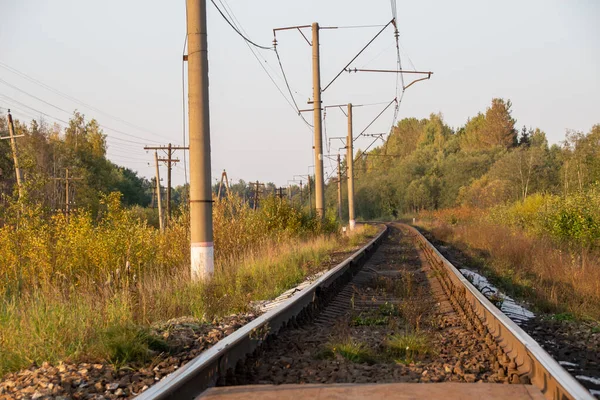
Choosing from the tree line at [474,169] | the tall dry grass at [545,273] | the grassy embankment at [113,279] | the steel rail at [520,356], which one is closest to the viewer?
the steel rail at [520,356]

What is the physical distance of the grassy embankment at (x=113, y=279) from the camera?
5016 millimetres

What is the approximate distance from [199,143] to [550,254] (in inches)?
315

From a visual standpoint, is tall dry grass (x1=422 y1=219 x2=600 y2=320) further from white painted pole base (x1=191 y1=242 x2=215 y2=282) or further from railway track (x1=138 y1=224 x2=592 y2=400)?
white painted pole base (x1=191 y1=242 x2=215 y2=282)

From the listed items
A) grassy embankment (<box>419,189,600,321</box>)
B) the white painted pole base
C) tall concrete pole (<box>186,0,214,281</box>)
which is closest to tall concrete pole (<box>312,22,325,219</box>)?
grassy embankment (<box>419,189,600,321</box>)

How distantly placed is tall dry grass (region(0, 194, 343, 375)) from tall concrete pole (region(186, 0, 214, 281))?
0.55m

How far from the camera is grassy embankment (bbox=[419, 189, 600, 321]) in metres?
8.55

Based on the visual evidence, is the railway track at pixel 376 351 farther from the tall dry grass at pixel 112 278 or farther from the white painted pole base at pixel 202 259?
the white painted pole base at pixel 202 259

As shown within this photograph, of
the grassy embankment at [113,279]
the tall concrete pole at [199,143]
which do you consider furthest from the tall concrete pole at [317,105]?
the tall concrete pole at [199,143]

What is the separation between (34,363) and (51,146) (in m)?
57.4

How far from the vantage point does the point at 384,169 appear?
375 ft

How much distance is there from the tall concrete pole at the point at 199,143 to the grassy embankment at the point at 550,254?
5.26m

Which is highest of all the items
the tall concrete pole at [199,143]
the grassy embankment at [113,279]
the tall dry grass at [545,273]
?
the tall concrete pole at [199,143]

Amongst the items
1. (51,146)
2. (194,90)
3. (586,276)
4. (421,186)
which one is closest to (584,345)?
(586,276)

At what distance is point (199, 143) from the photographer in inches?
413
